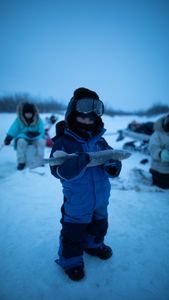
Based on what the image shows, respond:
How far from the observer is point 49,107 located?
53.3ft

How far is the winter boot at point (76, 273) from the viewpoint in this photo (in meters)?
1.40

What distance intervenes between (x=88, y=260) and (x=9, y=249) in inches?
29.4

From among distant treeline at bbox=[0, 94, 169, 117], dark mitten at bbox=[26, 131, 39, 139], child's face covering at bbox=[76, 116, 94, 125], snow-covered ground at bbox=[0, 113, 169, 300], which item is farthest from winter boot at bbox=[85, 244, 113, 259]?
distant treeline at bbox=[0, 94, 169, 117]

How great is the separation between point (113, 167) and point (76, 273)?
87 centimetres

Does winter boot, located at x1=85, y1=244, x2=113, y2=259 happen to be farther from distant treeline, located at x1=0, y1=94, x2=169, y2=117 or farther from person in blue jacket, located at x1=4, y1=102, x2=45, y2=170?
distant treeline, located at x1=0, y1=94, x2=169, y2=117

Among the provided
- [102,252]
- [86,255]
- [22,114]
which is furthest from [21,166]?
[102,252]

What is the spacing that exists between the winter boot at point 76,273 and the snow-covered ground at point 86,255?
0.13ft

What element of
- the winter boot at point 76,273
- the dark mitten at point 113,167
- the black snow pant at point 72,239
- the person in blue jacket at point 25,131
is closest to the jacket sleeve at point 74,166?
the dark mitten at point 113,167

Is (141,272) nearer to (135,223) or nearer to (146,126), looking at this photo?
(135,223)

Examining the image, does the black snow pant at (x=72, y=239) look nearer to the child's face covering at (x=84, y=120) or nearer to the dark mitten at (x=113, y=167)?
the dark mitten at (x=113, y=167)

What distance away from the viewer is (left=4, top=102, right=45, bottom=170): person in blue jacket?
13.5 feet

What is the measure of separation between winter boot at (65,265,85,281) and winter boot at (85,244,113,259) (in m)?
0.23

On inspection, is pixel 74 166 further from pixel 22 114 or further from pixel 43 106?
pixel 43 106

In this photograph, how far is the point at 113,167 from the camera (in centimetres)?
146
